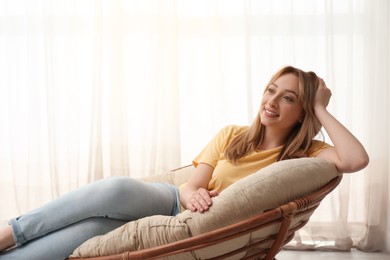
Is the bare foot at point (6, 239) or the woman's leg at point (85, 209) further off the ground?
the woman's leg at point (85, 209)

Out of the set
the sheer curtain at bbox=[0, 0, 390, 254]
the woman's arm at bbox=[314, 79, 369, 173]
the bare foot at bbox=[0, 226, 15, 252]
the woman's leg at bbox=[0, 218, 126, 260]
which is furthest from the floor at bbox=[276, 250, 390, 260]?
the bare foot at bbox=[0, 226, 15, 252]

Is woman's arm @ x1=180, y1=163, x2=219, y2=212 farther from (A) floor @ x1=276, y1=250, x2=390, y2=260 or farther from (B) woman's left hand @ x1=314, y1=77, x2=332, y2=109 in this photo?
(A) floor @ x1=276, y1=250, x2=390, y2=260

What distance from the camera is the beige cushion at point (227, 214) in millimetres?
1606

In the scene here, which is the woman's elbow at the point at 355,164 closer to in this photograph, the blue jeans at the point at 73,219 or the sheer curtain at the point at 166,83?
the blue jeans at the point at 73,219

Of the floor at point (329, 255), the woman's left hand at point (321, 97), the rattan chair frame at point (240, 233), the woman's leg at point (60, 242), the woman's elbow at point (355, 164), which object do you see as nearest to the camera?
the rattan chair frame at point (240, 233)

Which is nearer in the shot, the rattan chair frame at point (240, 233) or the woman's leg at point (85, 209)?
the rattan chair frame at point (240, 233)

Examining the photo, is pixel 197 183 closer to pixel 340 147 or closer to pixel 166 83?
pixel 340 147

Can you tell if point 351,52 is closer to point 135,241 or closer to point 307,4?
point 307,4

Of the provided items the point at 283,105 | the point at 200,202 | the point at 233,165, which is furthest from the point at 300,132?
the point at 200,202

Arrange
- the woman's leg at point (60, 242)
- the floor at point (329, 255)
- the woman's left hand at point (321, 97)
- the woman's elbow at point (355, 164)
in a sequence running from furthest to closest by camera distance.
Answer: the floor at point (329, 255) → the woman's left hand at point (321, 97) → the woman's elbow at point (355, 164) → the woman's leg at point (60, 242)

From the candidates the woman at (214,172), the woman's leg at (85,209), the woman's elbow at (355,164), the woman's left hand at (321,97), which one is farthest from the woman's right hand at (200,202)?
the woman's left hand at (321,97)

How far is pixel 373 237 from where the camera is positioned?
288 cm

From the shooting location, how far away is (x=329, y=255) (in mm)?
2842

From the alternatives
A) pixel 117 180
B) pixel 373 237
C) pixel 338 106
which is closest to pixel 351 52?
pixel 338 106
